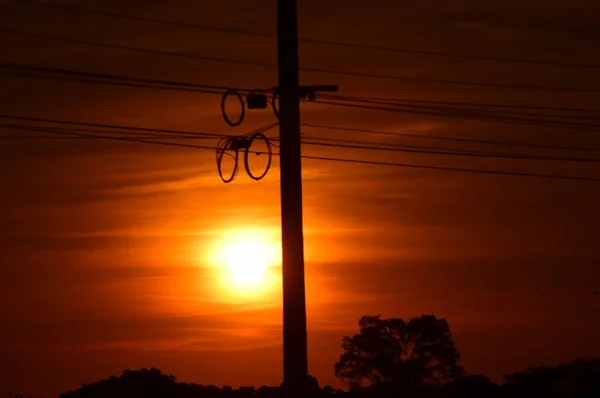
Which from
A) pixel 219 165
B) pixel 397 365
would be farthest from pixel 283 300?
pixel 397 365

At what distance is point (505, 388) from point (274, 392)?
5.78 meters

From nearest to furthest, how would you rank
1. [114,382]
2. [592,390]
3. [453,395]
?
Answer: 1. [592,390]
2. [453,395]
3. [114,382]

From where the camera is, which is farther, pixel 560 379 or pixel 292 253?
pixel 560 379

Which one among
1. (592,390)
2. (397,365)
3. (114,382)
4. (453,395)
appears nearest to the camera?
(592,390)

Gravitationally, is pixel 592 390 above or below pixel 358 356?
below

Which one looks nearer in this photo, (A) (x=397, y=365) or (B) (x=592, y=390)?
(B) (x=592, y=390)

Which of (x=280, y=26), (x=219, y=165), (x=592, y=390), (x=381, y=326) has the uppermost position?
(x=381, y=326)

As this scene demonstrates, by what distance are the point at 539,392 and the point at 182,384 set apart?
9.18 m

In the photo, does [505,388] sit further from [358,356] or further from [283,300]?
[358,356]

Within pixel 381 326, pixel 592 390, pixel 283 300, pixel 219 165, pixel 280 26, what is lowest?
pixel 592 390

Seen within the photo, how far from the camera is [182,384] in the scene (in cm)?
3011

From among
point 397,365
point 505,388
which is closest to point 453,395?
point 505,388

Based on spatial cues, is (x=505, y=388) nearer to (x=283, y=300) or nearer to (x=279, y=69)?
(x=283, y=300)

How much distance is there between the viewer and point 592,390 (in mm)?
26625
